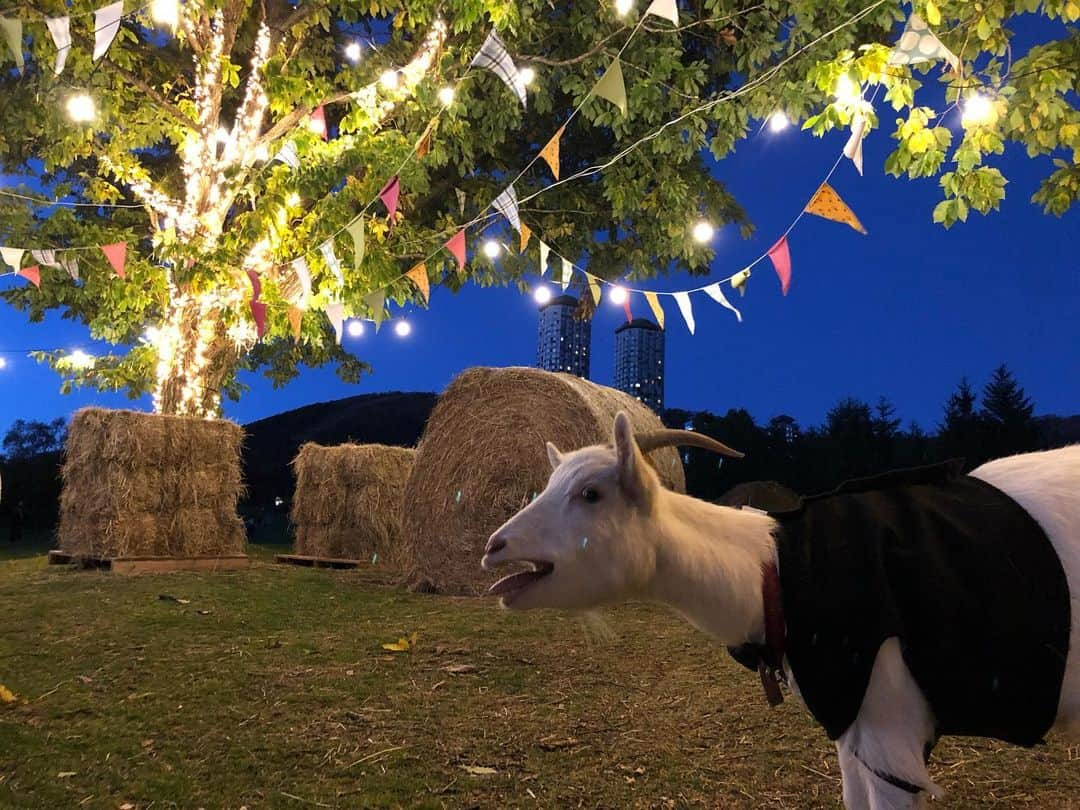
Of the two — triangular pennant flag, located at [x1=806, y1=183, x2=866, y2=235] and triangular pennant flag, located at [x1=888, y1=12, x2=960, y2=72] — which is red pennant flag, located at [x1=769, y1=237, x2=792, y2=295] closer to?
triangular pennant flag, located at [x1=806, y1=183, x2=866, y2=235]

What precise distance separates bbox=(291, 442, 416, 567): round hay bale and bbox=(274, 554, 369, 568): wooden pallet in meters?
0.25

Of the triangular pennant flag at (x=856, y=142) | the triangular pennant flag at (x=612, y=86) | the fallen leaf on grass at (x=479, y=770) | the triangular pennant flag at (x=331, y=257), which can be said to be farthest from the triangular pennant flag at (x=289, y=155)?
the fallen leaf on grass at (x=479, y=770)

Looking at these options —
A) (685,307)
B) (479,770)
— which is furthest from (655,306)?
(479,770)

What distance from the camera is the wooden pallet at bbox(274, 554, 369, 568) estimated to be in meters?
→ 9.30

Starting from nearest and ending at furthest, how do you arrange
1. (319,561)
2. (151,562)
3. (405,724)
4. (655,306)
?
(405,724), (655,306), (151,562), (319,561)

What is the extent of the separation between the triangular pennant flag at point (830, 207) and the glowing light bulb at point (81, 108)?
6.46 m

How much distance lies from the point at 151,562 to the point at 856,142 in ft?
23.3

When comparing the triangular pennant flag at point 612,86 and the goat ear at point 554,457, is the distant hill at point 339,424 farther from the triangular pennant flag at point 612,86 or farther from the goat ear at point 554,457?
the goat ear at point 554,457

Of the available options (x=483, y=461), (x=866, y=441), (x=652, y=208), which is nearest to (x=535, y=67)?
(x=652, y=208)

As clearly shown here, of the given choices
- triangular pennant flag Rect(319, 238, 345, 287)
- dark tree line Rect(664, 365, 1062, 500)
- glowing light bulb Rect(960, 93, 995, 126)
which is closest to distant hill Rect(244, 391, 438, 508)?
dark tree line Rect(664, 365, 1062, 500)

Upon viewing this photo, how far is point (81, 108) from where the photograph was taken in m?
7.25

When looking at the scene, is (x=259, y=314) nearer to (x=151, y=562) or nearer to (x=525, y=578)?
(x=151, y=562)

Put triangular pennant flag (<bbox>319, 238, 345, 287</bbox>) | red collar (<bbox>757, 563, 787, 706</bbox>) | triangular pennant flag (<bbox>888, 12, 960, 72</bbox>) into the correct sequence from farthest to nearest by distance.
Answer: triangular pennant flag (<bbox>319, 238, 345, 287</bbox>), triangular pennant flag (<bbox>888, 12, 960, 72</bbox>), red collar (<bbox>757, 563, 787, 706</bbox>)

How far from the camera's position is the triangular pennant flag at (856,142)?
412 cm
